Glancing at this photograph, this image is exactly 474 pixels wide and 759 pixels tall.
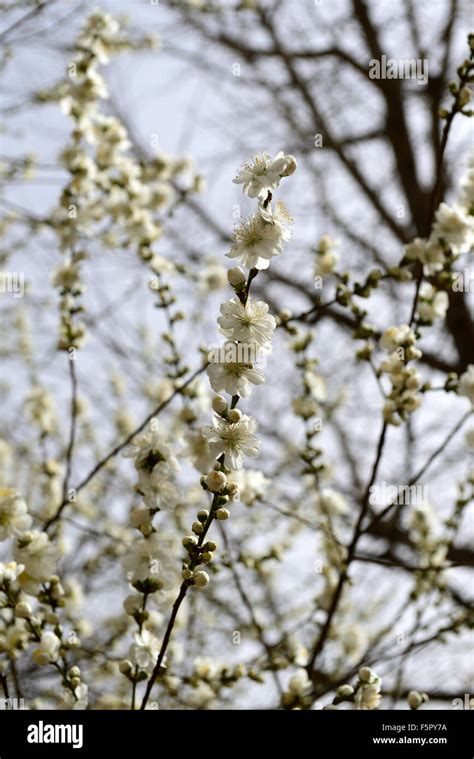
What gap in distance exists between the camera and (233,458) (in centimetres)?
151

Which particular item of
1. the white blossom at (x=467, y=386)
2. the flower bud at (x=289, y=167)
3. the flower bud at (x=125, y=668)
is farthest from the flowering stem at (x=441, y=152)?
the flower bud at (x=125, y=668)

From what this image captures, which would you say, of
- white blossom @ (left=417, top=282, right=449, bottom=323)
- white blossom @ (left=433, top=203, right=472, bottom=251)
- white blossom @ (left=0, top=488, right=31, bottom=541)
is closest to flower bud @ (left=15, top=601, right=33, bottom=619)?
white blossom @ (left=0, top=488, right=31, bottom=541)

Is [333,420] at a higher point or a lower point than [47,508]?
higher

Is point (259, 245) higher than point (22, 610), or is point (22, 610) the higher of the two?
point (259, 245)

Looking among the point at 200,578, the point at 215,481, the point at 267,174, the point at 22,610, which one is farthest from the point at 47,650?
the point at 267,174

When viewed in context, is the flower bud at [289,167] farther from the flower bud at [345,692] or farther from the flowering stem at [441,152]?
the flower bud at [345,692]

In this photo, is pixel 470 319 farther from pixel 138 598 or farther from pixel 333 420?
pixel 138 598

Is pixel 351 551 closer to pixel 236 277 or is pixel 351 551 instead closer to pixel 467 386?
pixel 467 386

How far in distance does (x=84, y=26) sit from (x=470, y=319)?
97.4 inches

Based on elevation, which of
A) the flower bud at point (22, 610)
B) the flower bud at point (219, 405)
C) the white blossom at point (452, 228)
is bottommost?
the flower bud at point (22, 610)
